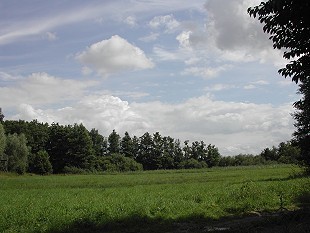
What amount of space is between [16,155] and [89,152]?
28.1m

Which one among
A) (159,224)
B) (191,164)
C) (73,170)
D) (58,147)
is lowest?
(159,224)

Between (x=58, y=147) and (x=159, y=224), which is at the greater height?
(x=58, y=147)

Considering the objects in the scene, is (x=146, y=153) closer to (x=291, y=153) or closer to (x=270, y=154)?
(x=270, y=154)

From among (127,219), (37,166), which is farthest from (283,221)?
(37,166)

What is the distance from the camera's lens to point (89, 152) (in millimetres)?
119750

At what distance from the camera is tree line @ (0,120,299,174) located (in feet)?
324

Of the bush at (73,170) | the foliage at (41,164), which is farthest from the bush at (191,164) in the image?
the foliage at (41,164)

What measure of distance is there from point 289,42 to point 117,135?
146046 millimetres

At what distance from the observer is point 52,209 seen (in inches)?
813

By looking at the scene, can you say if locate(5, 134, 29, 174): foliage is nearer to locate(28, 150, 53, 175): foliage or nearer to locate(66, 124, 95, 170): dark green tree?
locate(28, 150, 53, 175): foliage

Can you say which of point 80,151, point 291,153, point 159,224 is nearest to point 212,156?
point 80,151

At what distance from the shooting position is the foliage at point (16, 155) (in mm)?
94750

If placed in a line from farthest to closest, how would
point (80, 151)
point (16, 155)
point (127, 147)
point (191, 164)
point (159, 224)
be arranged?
1. point (127, 147)
2. point (191, 164)
3. point (80, 151)
4. point (16, 155)
5. point (159, 224)

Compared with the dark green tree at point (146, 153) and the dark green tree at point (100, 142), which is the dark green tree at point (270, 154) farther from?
Answer: the dark green tree at point (100, 142)
